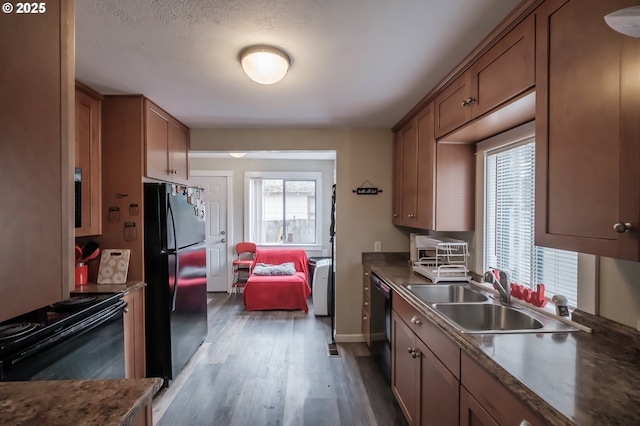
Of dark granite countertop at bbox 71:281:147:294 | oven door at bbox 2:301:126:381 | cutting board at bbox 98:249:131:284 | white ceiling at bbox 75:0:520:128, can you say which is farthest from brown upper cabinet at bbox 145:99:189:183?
oven door at bbox 2:301:126:381

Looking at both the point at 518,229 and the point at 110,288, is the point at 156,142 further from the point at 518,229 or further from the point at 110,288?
the point at 518,229

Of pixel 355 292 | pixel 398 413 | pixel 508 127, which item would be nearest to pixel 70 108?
pixel 508 127

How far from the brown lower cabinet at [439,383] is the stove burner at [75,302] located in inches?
76.2

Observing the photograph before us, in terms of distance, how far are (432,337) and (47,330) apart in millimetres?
1853

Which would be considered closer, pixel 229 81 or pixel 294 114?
pixel 229 81

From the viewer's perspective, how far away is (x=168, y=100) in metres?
2.39

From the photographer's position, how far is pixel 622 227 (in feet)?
2.75

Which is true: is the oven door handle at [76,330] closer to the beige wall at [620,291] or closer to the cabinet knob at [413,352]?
the cabinet knob at [413,352]

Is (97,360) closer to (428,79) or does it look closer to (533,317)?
(533,317)

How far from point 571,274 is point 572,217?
2.25 ft

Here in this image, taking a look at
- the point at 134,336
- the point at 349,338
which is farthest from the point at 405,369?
the point at 134,336

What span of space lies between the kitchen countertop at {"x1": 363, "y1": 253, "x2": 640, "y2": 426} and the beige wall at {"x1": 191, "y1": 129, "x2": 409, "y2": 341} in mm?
1835

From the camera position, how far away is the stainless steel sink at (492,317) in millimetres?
1460

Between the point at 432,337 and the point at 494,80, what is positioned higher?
the point at 494,80
